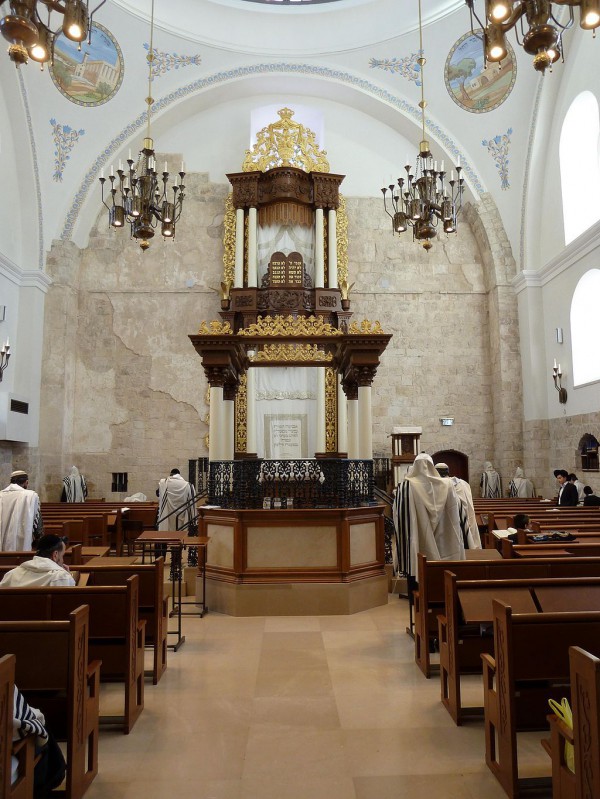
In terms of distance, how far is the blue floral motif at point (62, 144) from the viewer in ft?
47.1

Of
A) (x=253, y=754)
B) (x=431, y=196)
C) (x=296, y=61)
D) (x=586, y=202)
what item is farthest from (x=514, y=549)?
(x=296, y=61)

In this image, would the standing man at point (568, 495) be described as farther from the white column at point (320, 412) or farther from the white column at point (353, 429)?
the white column at point (320, 412)

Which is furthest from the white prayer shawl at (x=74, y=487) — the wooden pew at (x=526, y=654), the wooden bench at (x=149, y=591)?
the wooden pew at (x=526, y=654)

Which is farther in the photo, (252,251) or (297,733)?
(252,251)

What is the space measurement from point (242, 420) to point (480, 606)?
35.0ft

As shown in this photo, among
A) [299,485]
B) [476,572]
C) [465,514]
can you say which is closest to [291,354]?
[299,485]

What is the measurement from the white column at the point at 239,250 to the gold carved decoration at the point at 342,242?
2395 mm

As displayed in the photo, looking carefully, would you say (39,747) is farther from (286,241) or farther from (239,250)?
(286,241)

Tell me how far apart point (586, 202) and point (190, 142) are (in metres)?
9.96

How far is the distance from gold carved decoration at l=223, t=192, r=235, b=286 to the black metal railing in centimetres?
863

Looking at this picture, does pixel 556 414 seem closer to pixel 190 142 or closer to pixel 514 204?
pixel 514 204

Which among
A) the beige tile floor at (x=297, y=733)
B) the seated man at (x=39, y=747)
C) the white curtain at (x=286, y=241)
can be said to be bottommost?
the beige tile floor at (x=297, y=733)

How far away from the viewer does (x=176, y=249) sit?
1592cm

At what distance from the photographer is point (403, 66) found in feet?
49.5
